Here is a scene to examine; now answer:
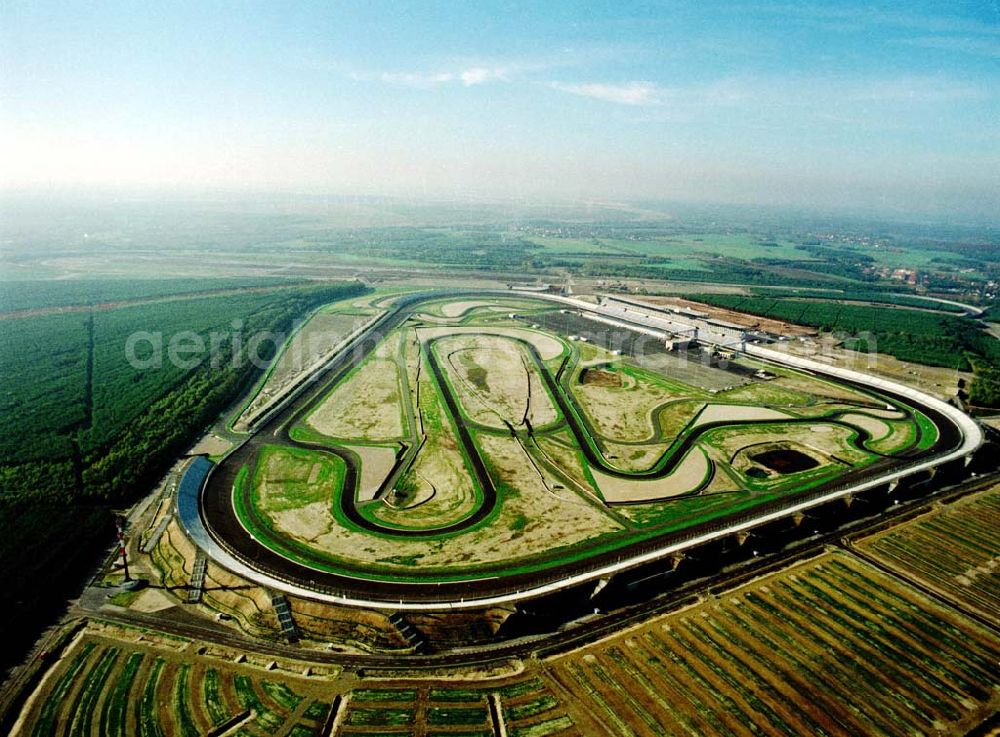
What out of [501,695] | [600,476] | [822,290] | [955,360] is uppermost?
[822,290]

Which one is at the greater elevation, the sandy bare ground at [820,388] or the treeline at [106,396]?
the sandy bare ground at [820,388]

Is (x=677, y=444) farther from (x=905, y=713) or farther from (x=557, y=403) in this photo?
(x=905, y=713)

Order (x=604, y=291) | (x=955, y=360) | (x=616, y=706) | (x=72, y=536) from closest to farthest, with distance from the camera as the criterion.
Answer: (x=616, y=706), (x=72, y=536), (x=955, y=360), (x=604, y=291)

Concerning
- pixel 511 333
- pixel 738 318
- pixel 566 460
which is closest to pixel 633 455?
pixel 566 460

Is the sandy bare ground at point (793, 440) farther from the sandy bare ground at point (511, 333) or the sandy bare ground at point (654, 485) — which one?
the sandy bare ground at point (511, 333)

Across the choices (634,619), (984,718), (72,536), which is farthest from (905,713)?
(72,536)

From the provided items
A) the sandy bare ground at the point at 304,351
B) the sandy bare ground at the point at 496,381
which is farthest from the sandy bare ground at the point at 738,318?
the sandy bare ground at the point at 304,351

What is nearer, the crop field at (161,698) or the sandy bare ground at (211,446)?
the crop field at (161,698)
